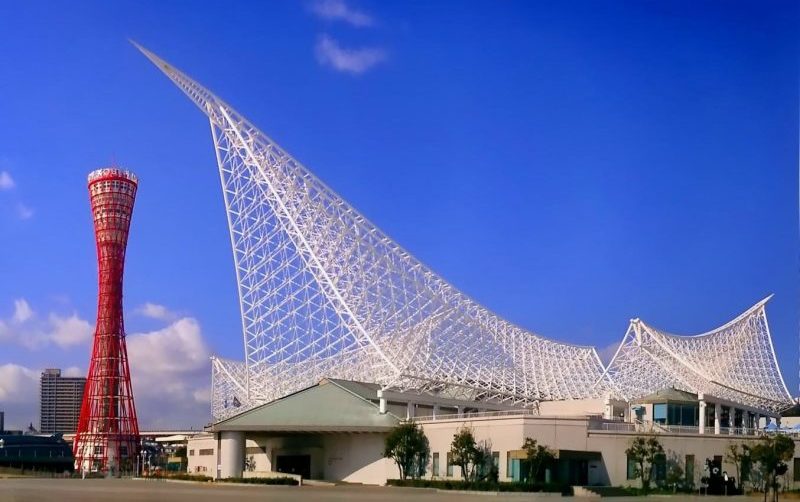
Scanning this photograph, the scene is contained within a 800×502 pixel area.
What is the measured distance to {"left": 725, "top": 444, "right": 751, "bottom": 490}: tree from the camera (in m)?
52.8

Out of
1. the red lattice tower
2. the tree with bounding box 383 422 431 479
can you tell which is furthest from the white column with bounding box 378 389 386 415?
the red lattice tower

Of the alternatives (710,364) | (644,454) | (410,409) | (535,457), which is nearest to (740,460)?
(644,454)

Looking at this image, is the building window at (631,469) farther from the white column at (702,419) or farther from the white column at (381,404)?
the white column at (381,404)

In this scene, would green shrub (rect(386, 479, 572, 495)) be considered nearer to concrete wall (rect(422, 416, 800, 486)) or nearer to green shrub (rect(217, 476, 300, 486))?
concrete wall (rect(422, 416, 800, 486))

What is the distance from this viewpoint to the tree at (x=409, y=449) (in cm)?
5903

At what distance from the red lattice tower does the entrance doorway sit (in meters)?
27.5

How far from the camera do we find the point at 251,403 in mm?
81625

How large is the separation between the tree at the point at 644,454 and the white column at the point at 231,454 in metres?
26.3

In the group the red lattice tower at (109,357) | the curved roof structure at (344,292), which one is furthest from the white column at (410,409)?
the red lattice tower at (109,357)

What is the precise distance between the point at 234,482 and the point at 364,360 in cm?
1818

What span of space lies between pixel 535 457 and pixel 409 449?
970cm

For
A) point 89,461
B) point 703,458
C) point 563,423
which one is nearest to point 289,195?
point 563,423

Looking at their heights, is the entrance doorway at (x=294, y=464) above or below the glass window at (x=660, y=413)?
below

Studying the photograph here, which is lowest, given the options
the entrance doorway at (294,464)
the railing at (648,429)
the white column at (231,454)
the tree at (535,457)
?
the entrance doorway at (294,464)
